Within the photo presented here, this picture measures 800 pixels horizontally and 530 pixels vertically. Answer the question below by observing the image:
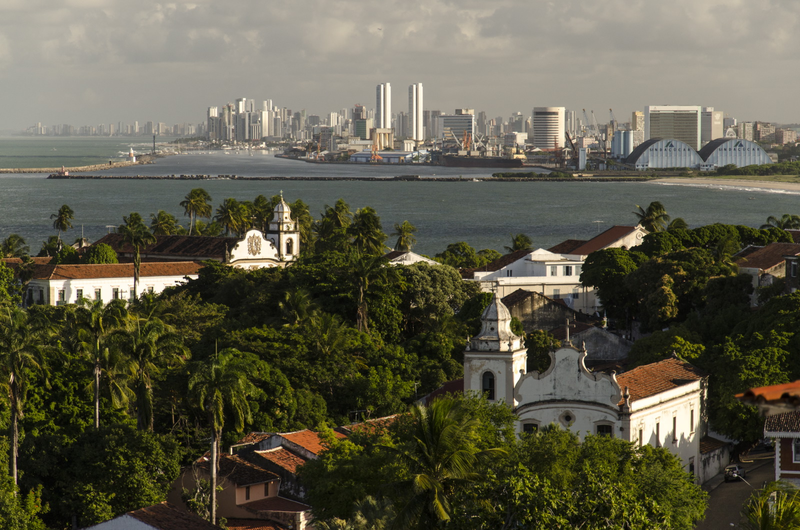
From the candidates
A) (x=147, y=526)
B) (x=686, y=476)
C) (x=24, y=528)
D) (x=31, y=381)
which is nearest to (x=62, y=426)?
(x=31, y=381)

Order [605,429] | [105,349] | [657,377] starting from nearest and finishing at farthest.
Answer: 1. [605,429]
2. [105,349]
3. [657,377]

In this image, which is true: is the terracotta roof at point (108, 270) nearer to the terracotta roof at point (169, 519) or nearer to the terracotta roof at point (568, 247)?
the terracotta roof at point (568, 247)

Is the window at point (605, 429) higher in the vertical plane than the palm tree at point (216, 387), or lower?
lower

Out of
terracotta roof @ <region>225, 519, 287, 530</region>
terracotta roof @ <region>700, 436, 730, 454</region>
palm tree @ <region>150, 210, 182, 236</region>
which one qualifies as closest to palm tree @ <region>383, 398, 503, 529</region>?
terracotta roof @ <region>225, 519, 287, 530</region>

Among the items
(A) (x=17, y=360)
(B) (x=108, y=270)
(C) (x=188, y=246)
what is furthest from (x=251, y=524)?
(C) (x=188, y=246)

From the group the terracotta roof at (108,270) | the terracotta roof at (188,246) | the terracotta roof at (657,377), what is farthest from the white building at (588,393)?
the terracotta roof at (188,246)

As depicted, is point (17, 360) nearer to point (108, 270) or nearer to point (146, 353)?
point (146, 353)
